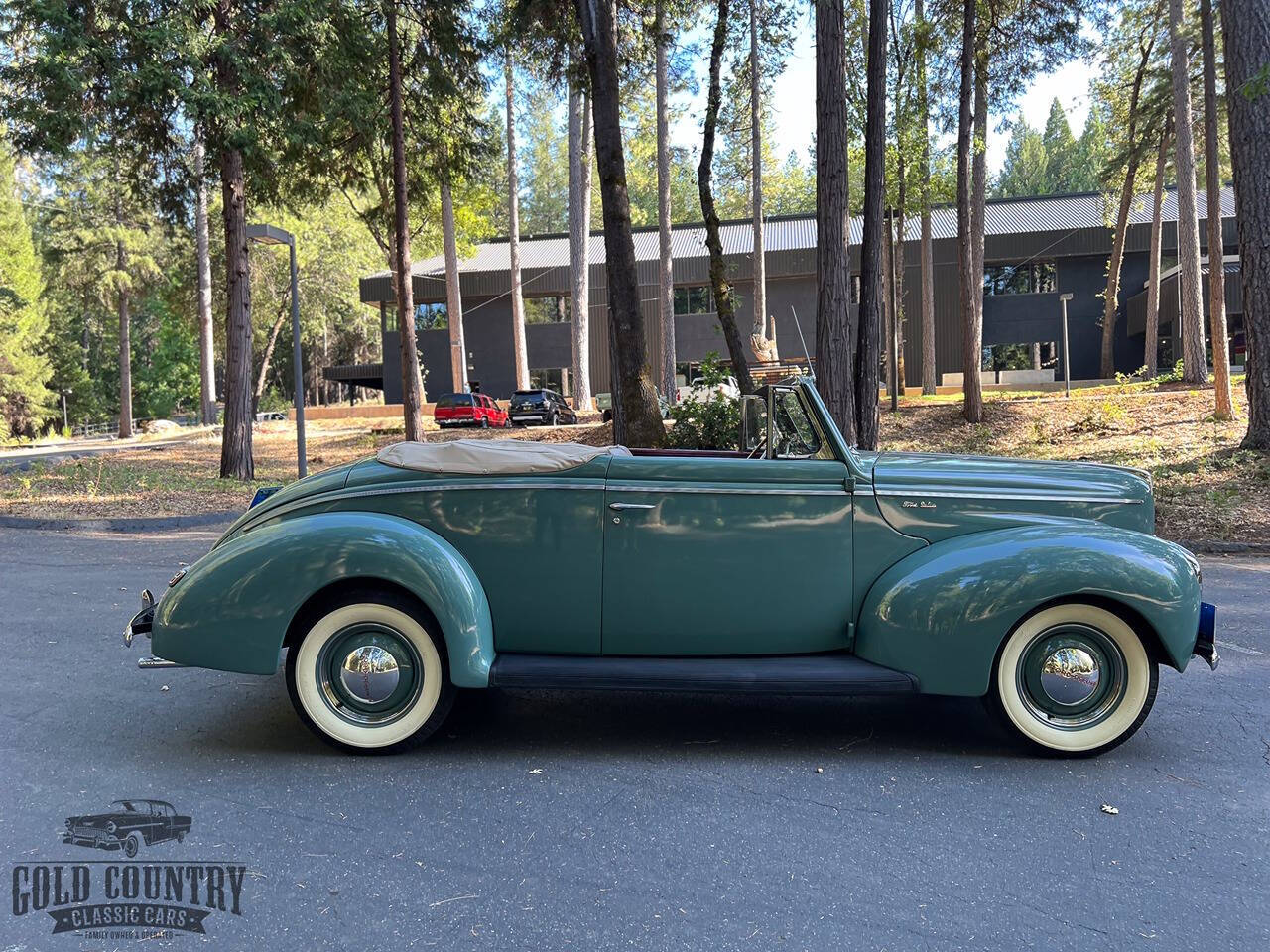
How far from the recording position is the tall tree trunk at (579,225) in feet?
89.5

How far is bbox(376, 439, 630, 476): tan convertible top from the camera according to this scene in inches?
163

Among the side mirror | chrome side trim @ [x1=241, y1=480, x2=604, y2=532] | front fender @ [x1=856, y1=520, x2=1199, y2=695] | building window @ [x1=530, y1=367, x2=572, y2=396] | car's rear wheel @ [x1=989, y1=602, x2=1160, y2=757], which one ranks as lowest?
car's rear wheel @ [x1=989, y1=602, x2=1160, y2=757]

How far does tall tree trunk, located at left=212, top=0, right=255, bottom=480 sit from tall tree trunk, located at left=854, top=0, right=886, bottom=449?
1085 centimetres

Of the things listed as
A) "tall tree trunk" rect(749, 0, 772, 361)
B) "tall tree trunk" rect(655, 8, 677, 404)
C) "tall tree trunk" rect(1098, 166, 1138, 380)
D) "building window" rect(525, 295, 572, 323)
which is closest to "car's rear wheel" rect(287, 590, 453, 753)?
"tall tree trunk" rect(749, 0, 772, 361)

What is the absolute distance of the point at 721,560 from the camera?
4086 mm

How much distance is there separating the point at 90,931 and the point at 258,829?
654mm

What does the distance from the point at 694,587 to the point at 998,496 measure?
58.9 inches

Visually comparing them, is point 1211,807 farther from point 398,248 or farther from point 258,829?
point 398,248

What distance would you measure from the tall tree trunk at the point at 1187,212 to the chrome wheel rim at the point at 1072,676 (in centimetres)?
1933

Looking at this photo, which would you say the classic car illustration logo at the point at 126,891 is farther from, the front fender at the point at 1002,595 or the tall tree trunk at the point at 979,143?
the tall tree trunk at the point at 979,143

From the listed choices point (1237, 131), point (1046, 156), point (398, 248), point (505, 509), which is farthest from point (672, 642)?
point (1046, 156)

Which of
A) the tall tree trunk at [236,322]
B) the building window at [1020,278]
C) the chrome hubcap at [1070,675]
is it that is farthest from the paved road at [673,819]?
the building window at [1020,278]

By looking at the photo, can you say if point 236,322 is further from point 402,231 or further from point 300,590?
point 300,590

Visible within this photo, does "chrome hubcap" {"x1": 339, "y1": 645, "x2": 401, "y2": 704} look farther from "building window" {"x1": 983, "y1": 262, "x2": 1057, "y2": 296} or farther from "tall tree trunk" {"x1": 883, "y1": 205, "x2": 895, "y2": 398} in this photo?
"building window" {"x1": 983, "y1": 262, "x2": 1057, "y2": 296}
